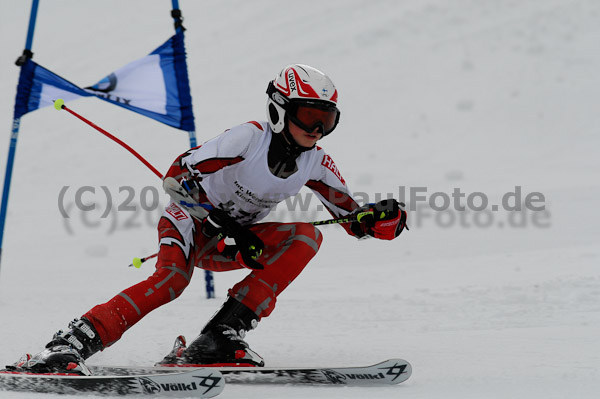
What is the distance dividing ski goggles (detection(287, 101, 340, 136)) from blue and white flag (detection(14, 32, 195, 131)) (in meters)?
2.71

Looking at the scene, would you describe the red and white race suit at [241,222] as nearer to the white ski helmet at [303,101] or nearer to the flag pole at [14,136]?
the white ski helmet at [303,101]

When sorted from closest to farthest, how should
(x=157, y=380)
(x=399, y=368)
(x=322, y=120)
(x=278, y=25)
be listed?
(x=157, y=380)
(x=399, y=368)
(x=322, y=120)
(x=278, y=25)

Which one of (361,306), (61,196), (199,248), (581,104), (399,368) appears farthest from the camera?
(581,104)

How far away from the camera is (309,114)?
356cm

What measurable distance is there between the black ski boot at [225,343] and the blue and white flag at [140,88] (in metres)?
2.88

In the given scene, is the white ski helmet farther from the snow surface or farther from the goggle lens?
the snow surface

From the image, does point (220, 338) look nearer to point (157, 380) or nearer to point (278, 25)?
point (157, 380)

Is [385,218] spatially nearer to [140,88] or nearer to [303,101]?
[303,101]

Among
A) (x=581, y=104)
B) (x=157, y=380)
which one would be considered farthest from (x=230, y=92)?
(x=157, y=380)

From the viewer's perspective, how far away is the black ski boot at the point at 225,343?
3455 millimetres

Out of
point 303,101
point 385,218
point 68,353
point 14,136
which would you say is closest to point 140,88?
point 14,136

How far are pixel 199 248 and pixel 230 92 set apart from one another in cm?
1256

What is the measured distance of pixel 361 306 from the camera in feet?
19.0

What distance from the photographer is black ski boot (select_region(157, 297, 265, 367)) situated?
11.3 feet
